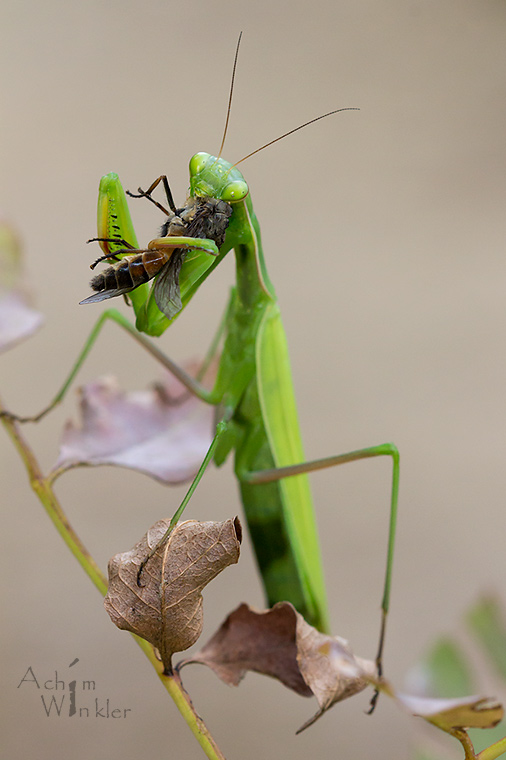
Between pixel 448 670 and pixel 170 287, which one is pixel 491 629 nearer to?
pixel 448 670

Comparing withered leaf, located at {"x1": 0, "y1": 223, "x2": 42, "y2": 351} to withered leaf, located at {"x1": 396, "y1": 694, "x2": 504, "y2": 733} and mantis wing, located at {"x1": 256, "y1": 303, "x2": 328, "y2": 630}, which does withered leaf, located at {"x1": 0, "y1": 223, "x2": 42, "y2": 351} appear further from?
withered leaf, located at {"x1": 396, "y1": 694, "x2": 504, "y2": 733}

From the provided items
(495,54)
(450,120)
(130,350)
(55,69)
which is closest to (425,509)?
(130,350)

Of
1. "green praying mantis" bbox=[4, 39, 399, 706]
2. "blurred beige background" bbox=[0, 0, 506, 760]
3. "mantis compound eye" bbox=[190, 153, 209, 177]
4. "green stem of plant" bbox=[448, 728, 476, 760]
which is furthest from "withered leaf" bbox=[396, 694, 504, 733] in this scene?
"blurred beige background" bbox=[0, 0, 506, 760]

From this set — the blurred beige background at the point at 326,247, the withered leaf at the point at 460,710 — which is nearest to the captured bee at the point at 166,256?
the withered leaf at the point at 460,710

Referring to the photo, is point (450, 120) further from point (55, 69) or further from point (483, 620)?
point (483, 620)

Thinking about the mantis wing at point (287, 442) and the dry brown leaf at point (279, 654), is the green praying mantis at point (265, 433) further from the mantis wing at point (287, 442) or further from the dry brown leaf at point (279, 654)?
the dry brown leaf at point (279, 654)

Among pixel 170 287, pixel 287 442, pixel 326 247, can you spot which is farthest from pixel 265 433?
pixel 326 247
